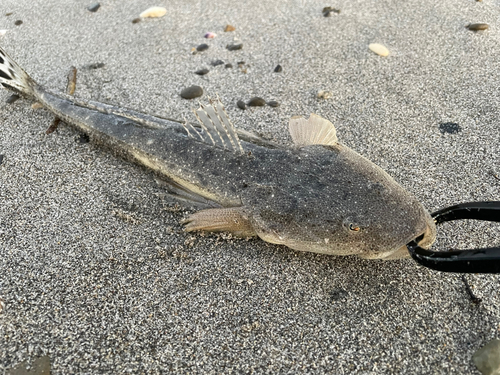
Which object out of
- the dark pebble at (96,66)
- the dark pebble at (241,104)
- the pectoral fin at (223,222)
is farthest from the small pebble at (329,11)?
the pectoral fin at (223,222)

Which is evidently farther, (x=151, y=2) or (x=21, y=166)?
(x=151, y=2)

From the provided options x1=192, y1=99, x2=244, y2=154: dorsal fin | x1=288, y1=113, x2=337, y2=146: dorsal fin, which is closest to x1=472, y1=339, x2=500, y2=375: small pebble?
x1=288, y1=113, x2=337, y2=146: dorsal fin

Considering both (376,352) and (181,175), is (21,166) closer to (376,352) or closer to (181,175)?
(181,175)

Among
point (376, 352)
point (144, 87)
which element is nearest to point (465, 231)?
point (376, 352)

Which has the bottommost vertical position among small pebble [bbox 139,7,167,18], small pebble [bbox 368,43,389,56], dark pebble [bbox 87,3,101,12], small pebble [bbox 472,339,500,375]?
small pebble [bbox 472,339,500,375]

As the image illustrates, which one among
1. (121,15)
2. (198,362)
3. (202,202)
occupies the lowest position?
(198,362)

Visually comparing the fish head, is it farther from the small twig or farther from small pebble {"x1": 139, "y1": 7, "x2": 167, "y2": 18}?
small pebble {"x1": 139, "y1": 7, "x2": 167, "y2": 18}

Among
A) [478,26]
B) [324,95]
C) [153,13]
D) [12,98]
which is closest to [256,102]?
[324,95]
